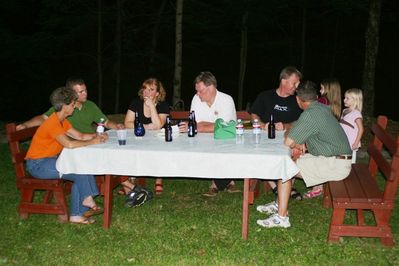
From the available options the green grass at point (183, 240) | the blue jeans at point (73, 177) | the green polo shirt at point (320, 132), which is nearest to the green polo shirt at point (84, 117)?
the blue jeans at point (73, 177)

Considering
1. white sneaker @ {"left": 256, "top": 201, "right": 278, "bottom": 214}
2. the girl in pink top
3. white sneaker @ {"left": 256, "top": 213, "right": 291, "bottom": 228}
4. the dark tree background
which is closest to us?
white sneaker @ {"left": 256, "top": 213, "right": 291, "bottom": 228}

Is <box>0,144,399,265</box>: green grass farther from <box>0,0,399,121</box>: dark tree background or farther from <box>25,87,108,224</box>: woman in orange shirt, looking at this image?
<box>0,0,399,121</box>: dark tree background

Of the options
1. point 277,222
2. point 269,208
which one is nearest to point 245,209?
point 277,222

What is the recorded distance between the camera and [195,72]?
96.0 feet

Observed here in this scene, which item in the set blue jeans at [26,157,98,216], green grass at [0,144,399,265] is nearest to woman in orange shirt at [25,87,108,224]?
blue jeans at [26,157,98,216]

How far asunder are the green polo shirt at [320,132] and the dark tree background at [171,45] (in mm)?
9266

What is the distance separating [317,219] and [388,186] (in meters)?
1.23

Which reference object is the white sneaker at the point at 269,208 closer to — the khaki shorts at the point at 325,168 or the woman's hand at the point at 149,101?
the khaki shorts at the point at 325,168

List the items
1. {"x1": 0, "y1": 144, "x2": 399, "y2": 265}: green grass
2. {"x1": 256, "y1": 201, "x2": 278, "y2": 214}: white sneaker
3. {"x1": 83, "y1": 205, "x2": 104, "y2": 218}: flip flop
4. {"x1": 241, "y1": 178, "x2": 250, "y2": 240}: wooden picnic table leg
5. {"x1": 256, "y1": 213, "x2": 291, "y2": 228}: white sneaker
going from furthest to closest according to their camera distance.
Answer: {"x1": 256, "y1": 201, "x2": 278, "y2": 214}: white sneaker
{"x1": 83, "y1": 205, "x2": 104, "y2": 218}: flip flop
{"x1": 256, "y1": 213, "x2": 291, "y2": 228}: white sneaker
{"x1": 241, "y1": 178, "x2": 250, "y2": 240}: wooden picnic table leg
{"x1": 0, "y1": 144, "x2": 399, "y2": 265}: green grass

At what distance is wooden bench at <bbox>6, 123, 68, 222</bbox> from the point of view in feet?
17.0

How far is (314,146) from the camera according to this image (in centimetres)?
521

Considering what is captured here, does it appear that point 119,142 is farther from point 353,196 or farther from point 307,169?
point 353,196

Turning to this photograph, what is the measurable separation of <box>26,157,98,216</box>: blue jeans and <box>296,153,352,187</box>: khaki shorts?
2.31 metres

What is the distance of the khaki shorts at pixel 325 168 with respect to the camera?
518cm
